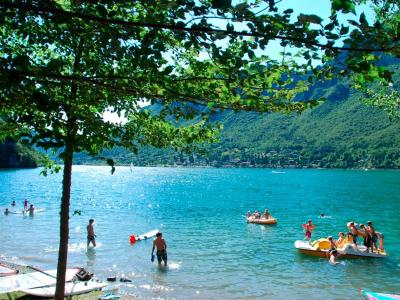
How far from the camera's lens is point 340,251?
27.5 m

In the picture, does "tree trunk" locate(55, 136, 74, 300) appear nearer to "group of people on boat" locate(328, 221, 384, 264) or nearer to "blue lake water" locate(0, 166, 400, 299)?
"blue lake water" locate(0, 166, 400, 299)

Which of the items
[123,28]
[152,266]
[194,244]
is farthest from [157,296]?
[123,28]

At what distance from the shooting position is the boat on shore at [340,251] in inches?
1066

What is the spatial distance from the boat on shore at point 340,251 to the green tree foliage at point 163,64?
22459mm

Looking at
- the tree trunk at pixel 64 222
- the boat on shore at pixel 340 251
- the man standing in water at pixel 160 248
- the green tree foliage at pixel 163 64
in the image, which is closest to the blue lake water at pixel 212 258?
the boat on shore at pixel 340 251

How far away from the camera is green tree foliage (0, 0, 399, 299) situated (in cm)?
356

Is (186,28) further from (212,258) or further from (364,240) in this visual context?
(364,240)

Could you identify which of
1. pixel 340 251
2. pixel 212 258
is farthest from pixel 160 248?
pixel 340 251

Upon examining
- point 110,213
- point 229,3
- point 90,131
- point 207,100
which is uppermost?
point 229,3

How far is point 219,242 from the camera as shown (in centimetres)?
3444

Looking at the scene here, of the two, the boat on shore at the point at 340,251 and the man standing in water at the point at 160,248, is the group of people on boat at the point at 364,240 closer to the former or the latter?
the boat on shore at the point at 340,251

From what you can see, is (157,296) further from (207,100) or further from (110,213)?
(110,213)

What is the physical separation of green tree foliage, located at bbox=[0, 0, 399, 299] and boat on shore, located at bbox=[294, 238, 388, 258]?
22459mm

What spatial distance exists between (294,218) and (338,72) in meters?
51.4
